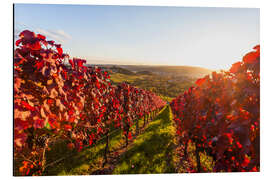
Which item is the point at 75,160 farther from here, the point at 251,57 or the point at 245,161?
the point at 251,57

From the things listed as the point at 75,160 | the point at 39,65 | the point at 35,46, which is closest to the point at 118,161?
the point at 75,160

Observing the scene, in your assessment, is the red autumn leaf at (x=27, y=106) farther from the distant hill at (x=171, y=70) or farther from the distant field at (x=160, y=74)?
the distant hill at (x=171, y=70)

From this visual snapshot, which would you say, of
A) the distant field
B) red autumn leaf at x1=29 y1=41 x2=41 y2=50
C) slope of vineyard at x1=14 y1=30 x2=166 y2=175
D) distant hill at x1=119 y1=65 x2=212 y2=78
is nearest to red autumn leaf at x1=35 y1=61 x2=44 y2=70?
slope of vineyard at x1=14 y1=30 x2=166 y2=175

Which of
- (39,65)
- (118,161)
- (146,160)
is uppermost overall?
(39,65)

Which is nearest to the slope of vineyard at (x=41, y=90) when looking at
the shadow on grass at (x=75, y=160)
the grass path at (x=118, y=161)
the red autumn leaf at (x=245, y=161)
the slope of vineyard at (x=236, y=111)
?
the shadow on grass at (x=75, y=160)

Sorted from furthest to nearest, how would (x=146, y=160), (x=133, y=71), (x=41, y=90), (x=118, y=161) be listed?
(x=133, y=71) < (x=118, y=161) < (x=146, y=160) < (x=41, y=90)

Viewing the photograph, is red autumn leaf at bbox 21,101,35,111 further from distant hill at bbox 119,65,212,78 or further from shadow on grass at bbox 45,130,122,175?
distant hill at bbox 119,65,212,78

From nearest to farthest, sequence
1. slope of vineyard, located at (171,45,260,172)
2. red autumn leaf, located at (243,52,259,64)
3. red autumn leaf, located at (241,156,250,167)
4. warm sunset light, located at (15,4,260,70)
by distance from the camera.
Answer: slope of vineyard, located at (171,45,260,172), red autumn leaf, located at (243,52,259,64), red autumn leaf, located at (241,156,250,167), warm sunset light, located at (15,4,260,70)

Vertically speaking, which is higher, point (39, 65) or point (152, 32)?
point (152, 32)

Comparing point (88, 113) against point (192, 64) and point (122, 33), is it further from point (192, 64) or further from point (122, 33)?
point (192, 64)

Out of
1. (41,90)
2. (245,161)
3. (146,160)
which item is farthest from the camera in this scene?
(146,160)

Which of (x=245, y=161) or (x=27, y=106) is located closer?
(x=27, y=106)

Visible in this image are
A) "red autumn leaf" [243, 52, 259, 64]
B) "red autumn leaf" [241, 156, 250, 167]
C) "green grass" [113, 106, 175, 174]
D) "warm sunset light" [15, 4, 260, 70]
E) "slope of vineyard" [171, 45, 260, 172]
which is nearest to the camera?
"slope of vineyard" [171, 45, 260, 172]

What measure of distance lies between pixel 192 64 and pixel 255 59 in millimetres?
1096
